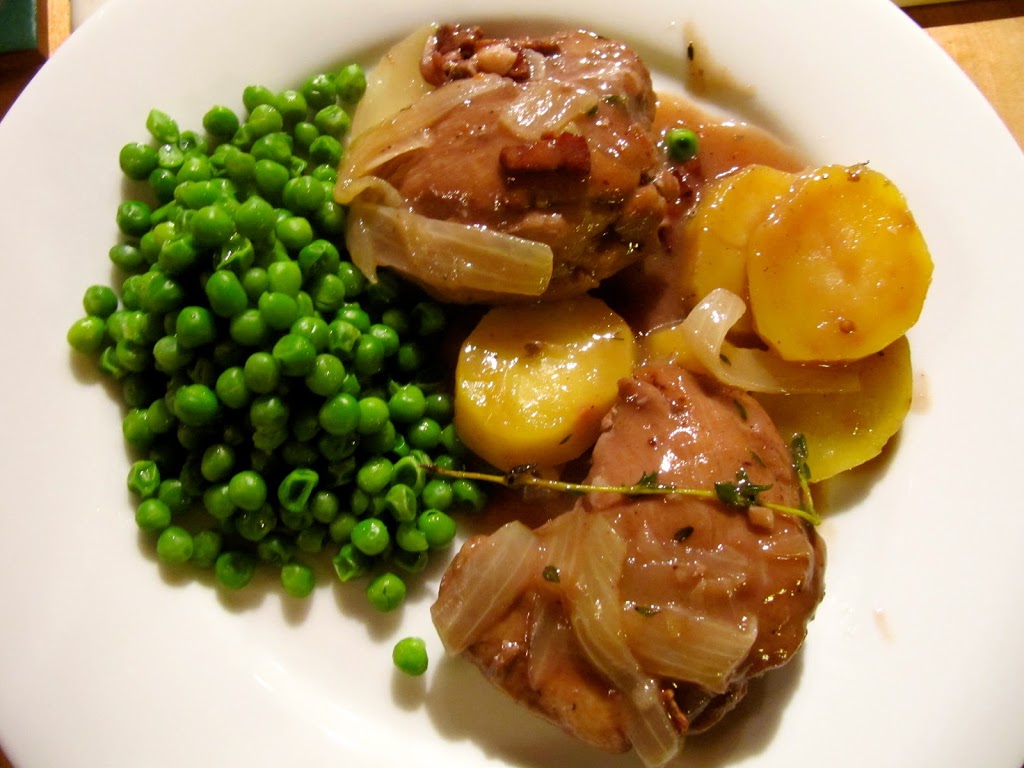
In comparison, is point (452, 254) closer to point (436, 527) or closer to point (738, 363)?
point (436, 527)

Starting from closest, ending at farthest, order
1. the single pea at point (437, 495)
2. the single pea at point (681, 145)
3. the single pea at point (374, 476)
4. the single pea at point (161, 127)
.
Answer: the single pea at point (374, 476)
the single pea at point (437, 495)
the single pea at point (161, 127)
the single pea at point (681, 145)

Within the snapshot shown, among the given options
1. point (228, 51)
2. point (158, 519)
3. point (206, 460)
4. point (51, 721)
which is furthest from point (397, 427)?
point (228, 51)

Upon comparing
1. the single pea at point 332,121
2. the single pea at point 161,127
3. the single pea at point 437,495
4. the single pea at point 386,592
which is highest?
the single pea at point 161,127

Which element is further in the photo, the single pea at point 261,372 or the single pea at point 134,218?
the single pea at point 134,218

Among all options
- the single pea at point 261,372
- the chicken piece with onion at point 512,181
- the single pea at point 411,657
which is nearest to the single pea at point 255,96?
the chicken piece with onion at point 512,181

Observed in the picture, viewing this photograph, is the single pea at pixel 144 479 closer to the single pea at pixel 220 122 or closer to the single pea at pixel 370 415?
the single pea at pixel 370 415

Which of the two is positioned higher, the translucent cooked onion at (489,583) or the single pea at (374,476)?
the single pea at (374,476)
